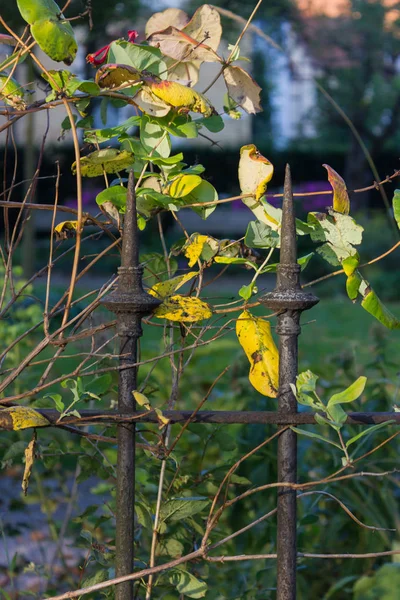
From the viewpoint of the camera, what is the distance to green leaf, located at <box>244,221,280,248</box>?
1.08m

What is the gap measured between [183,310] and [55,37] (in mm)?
391

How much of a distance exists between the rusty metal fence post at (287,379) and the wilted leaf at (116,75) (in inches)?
9.6

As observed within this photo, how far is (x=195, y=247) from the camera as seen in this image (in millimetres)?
1067

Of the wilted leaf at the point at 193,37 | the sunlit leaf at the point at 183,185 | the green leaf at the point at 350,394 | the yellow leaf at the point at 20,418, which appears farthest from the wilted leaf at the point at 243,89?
the yellow leaf at the point at 20,418

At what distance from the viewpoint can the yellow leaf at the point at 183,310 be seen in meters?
1.00

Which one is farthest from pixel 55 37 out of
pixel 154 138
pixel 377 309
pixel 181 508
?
pixel 181 508

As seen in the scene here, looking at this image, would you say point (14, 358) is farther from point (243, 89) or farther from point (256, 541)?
point (243, 89)

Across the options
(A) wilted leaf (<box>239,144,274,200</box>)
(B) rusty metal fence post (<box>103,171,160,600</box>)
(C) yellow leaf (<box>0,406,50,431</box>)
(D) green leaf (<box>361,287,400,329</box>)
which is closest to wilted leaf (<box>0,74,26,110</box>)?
(B) rusty metal fence post (<box>103,171,160,600</box>)

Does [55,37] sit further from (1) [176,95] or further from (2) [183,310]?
(2) [183,310]

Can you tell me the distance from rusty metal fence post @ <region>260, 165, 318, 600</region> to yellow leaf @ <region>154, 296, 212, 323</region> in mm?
84

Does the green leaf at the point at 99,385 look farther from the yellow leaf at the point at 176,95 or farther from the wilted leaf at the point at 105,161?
the yellow leaf at the point at 176,95

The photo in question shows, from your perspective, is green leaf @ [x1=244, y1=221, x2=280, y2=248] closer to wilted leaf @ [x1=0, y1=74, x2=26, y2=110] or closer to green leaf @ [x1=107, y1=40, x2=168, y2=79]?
green leaf @ [x1=107, y1=40, x2=168, y2=79]

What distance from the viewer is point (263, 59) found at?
18953 mm

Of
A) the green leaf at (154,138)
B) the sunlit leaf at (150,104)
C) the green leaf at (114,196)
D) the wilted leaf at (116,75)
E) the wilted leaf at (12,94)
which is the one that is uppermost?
the wilted leaf at (12,94)
